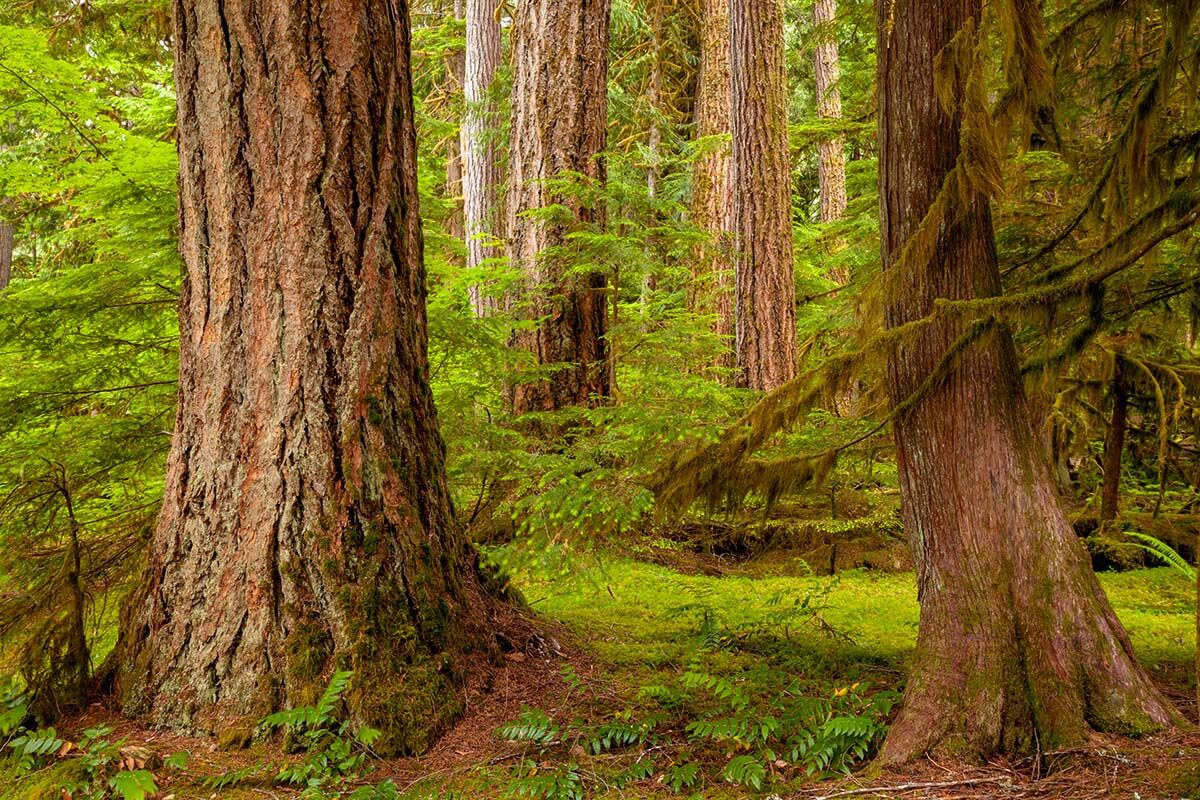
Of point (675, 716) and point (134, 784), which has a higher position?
point (134, 784)

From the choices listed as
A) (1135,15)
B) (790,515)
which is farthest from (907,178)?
(790,515)

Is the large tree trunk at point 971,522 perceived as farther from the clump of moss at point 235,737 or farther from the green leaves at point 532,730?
the clump of moss at point 235,737

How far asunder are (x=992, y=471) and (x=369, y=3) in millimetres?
3391

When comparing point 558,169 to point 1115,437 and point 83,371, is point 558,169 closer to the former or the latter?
point 83,371

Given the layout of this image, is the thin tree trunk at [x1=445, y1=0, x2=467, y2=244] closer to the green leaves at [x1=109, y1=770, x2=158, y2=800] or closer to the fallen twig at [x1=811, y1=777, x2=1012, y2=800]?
the green leaves at [x1=109, y1=770, x2=158, y2=800]

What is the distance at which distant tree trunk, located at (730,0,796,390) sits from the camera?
8.84m

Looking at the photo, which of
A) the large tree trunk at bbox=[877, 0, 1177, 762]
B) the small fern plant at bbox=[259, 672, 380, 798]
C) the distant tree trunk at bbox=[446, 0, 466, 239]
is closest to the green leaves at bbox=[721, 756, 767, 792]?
the large tree trunk at bbox=[877, 0, 1177, 762]

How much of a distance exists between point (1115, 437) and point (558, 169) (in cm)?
452

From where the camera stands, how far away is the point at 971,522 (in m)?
3.02


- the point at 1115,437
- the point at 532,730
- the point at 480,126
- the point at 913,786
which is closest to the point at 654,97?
the point at 480,126

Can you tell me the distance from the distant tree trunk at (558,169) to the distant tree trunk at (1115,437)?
11.5 feet

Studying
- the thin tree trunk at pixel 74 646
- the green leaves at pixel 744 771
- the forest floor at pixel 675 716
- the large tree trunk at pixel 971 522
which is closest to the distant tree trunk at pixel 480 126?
the forest floor at pixel 675 716

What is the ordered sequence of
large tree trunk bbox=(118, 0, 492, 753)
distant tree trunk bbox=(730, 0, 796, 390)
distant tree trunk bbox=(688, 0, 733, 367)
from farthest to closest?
distant tree trunk bbox=(688, 0, 733, 367) → distant tree trunk bbox=(730, 0, 796, 390) → large tree trunk bbox=(118, 0, 492, 753)

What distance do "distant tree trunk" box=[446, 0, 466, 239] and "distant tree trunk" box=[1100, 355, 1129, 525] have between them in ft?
35.6
